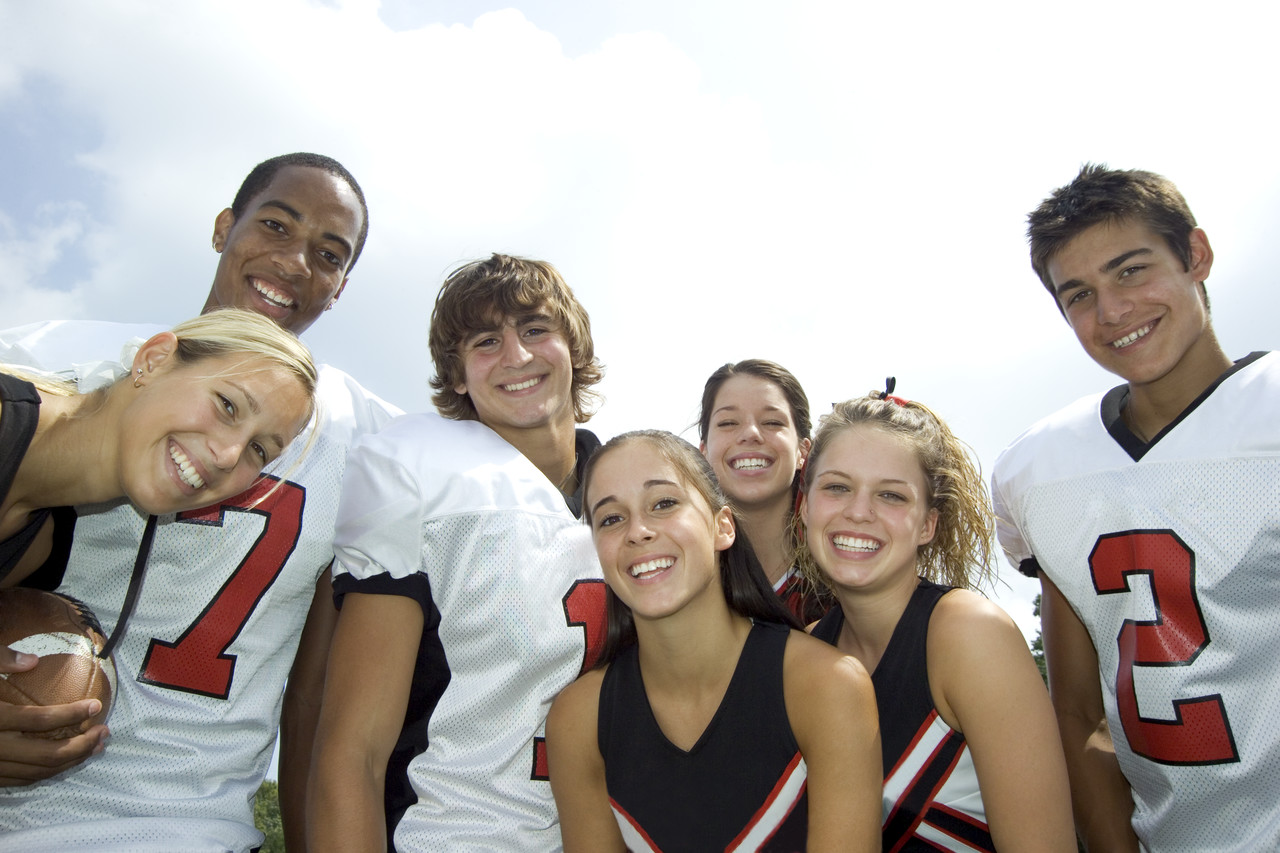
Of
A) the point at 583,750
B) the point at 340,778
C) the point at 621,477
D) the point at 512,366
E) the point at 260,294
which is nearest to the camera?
the point at 340,778

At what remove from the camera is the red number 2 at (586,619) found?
2668mm

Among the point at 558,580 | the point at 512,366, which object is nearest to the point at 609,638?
the point at 558,580

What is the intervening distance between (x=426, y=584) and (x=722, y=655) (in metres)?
0.93

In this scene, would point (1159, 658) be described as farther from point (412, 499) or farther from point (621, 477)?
point (412, 499)

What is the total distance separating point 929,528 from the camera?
122 inches

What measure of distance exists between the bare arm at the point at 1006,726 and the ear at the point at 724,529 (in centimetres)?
73

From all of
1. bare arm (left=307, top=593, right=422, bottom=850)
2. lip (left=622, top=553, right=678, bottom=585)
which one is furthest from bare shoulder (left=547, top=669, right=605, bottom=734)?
bare arm (left=307, top=593, right=422, bottom=850)

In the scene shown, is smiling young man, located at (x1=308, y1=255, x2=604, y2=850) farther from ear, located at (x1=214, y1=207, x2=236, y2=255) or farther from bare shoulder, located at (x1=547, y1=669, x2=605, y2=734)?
ear, located at (x1=214, y1=207, x2=236, y2=255)

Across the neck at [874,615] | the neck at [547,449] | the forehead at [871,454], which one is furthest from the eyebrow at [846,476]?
the neck at [547,449]

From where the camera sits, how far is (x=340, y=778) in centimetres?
240

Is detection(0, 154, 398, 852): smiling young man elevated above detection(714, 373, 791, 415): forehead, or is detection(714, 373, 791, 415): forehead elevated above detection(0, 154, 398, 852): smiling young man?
detection(714, 373, 791, 415): forehead

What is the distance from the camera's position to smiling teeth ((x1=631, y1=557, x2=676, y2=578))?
269 cm

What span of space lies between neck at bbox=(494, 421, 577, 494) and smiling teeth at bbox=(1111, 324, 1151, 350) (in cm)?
206

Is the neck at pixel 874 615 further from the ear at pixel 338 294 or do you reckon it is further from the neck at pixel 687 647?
the ear at pixel 338 294
